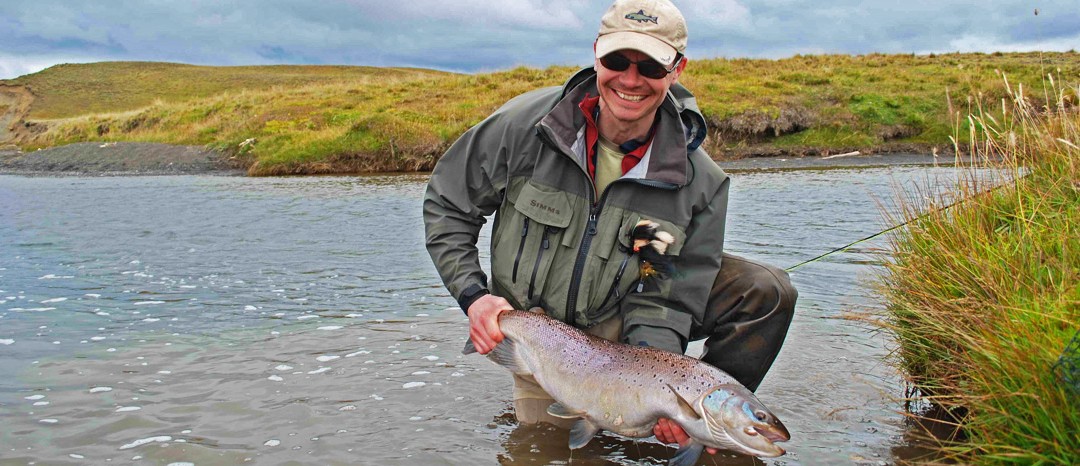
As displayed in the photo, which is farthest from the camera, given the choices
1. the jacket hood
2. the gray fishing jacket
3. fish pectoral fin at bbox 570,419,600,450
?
the jacket hood

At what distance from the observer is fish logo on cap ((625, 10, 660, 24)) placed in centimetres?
388

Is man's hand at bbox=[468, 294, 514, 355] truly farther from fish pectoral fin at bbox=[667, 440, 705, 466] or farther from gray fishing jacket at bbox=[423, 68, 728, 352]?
fish pectoral fin at bbox=[667, 440, 705, 466]

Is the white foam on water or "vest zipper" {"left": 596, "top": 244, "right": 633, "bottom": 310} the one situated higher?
"vest zipper" {"left": 596, "top": 244, "right": 633, "bottom": 310}

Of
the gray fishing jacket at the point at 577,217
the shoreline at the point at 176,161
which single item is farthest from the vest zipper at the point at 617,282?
the shoreline at the point at 176,161

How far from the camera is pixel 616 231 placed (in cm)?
404

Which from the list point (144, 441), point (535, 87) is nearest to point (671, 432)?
point (144, 441)

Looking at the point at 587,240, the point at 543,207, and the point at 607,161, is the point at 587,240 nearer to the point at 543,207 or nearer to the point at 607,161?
the point at 543,207

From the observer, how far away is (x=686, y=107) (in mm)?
4141

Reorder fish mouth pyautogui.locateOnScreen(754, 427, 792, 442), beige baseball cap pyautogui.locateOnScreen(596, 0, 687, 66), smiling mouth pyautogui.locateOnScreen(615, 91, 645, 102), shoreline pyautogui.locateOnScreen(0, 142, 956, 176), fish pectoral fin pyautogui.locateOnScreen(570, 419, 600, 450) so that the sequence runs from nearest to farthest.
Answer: fish mouth pyautogui.locateOnScreen(754, 427, 792, 442) < fish pectoral fin pyautogui.locateOnScreen(570, 419, 600, 450) < beige baseball cap pyautogui.locateOnScreen(596, 0, 687, 66) < smiling mouth pyautogui.locateOnScreen(615, 91, 645, 102) < shoreline pyautogui.locateOnScreen(0, 142, 956, 176)

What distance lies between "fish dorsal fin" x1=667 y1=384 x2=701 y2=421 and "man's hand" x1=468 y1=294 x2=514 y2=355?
3.03 feet

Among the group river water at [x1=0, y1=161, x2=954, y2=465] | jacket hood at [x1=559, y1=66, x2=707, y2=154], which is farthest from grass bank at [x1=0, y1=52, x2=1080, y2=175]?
jacket hood at [x1=559, y1=66, x2=707, y2=154]

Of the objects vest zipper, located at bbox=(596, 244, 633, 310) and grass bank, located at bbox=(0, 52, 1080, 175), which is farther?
grass bank, located at bbox=(0, 52, 1080, 175)

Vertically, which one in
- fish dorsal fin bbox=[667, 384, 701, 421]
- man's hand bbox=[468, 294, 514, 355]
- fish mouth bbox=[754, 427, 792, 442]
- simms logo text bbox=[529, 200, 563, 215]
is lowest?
fish mouth bbox=[754, 427, 792, 442]

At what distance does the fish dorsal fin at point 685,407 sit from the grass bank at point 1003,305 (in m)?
0.85
